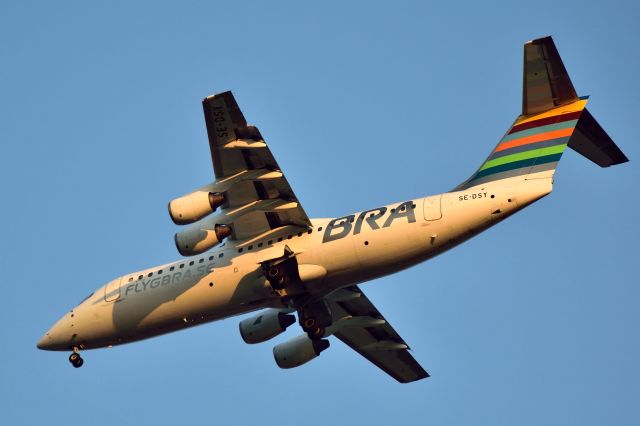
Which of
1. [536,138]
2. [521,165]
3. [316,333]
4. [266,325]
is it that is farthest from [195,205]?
[536,138]

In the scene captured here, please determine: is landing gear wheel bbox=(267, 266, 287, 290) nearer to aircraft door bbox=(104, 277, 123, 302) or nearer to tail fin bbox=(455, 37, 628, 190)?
tail fin bbox=(455, 37, 628, 190)

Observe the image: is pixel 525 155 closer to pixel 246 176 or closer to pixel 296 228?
pixel 296 228

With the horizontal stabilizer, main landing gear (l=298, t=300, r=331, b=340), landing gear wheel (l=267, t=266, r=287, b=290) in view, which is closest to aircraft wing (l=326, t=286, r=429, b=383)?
main landing gear (l=298, t=300, r=331, b=340)

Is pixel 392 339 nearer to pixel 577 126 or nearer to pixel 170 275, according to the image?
pixel 170 275

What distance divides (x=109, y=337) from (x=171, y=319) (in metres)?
1.66

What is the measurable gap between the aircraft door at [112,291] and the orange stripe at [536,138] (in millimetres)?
8380

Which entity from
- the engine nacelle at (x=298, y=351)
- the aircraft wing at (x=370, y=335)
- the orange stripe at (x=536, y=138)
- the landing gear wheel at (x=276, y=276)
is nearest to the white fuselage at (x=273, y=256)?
the landing gear wheel at (x=276, y=276)

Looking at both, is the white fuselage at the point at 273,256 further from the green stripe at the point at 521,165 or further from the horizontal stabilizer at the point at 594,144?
the horizontal stabilizer at the point at 594,144

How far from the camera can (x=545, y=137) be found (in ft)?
74.4

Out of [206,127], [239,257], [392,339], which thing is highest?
[206,127]

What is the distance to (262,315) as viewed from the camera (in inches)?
1031

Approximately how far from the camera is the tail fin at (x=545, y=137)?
73.2 ft

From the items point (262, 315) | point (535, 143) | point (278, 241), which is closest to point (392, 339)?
point (262, 315)

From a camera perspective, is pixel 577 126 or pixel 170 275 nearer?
pixel 577 126
